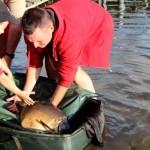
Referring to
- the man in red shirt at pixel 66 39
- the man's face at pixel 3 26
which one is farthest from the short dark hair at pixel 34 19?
the man's face at pixel 3 26

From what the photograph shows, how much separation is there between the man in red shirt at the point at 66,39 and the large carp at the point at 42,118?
30 cm

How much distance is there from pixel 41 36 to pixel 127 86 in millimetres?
2928

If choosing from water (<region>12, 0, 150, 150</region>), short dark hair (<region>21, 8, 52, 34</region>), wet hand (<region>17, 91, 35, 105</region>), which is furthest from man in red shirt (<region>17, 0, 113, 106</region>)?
water (<region>12, 0, 150, 150</region>)

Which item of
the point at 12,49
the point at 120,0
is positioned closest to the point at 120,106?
the point at 12,49

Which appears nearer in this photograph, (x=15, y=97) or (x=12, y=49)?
(x=15, y=97)

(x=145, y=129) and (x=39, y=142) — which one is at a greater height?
(x=39, y=142)

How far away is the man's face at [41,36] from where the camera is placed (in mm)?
4648

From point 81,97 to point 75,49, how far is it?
707 millimetres

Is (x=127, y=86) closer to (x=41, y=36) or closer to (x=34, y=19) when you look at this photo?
(x=41, y=36)

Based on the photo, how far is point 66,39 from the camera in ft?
16.1

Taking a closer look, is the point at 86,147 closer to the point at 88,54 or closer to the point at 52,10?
the point at 88,54

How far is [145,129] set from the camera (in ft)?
19.0

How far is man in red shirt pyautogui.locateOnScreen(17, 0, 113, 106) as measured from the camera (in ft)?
15.4

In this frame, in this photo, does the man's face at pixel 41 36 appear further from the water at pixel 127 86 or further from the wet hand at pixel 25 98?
the water at pixel 127 86
